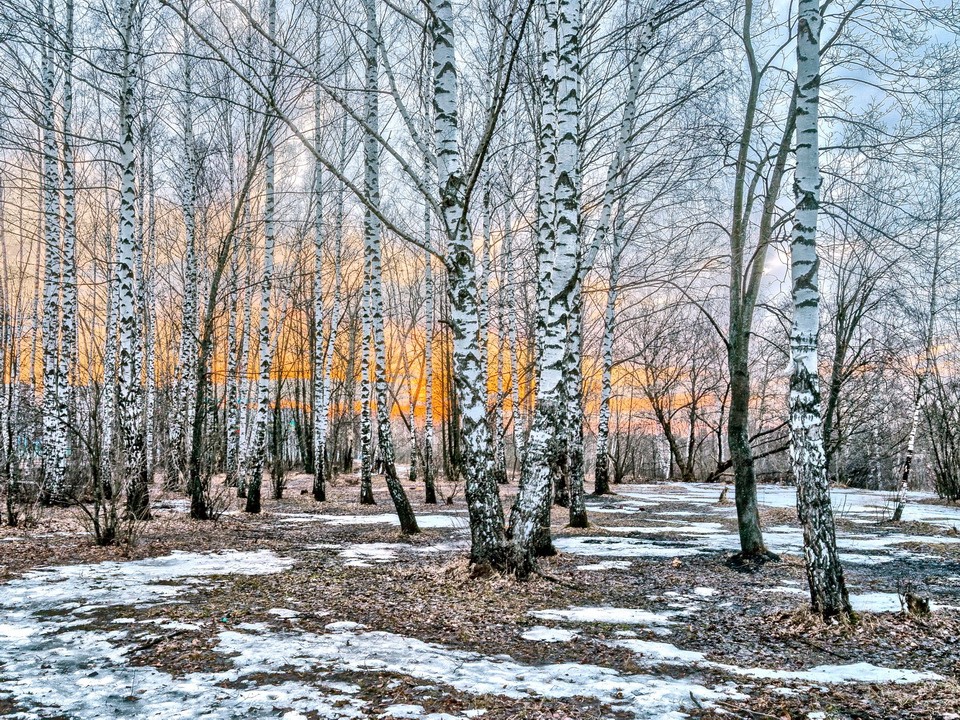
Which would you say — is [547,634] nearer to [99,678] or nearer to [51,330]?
[99,678]

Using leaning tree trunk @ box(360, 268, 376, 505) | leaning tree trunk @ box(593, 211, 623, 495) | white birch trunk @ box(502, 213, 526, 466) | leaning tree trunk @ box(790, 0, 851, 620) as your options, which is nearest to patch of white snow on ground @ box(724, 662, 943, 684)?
leaning tree trunk @ box(790, 0, 851, 620)

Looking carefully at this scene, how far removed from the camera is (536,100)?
39.1ft

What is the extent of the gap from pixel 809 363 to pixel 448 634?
392 centimetres

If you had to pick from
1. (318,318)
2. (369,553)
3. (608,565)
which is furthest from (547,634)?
(318,318)

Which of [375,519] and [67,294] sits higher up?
[67,294]

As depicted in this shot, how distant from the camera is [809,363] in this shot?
17.4ft

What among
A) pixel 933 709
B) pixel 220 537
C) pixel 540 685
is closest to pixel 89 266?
pixel 220 537

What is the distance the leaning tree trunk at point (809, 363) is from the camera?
5.07 metres

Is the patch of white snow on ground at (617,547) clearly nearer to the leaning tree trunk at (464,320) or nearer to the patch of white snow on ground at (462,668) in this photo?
the leaning tree trunk at (464,320)

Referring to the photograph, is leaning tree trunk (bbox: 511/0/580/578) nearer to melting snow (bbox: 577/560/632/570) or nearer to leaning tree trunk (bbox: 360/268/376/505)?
melting snow (bbox: 577/560/632/570)

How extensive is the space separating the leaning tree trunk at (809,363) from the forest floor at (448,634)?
1.37 feet

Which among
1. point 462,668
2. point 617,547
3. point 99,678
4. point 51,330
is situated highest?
point 51,330

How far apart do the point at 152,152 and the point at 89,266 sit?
270 inches

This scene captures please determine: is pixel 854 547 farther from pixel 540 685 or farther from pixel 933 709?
pixel 540 685
